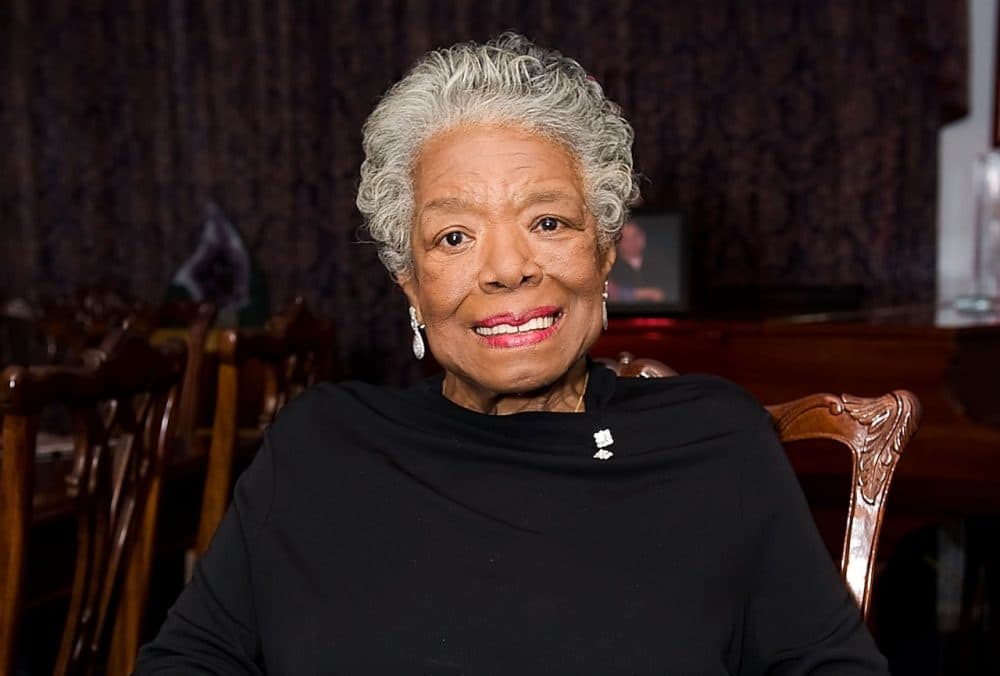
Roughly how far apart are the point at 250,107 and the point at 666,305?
2500 mm

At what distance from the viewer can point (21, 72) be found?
5.16 meters

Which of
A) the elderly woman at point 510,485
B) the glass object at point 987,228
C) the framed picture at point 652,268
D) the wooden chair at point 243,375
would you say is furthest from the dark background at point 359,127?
the elderly woman at point 510,485

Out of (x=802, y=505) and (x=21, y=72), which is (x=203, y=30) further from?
(x=802, y=505)

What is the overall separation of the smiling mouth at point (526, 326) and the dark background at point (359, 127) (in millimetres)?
2514

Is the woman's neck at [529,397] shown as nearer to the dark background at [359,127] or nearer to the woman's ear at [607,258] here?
the woman's ear at [607,258]

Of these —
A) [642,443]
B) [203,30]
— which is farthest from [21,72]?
[642,443]

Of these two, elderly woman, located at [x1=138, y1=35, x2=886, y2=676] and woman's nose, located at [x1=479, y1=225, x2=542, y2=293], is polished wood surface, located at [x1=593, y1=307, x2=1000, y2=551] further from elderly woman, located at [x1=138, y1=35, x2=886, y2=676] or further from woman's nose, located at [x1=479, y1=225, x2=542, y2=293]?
woman's nose, located at [x1=479, y1=225, x2=542, y2=293]

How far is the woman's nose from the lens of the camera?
4.14 feet

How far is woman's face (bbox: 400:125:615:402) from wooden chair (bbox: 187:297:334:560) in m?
0.61

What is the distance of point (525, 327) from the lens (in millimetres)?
1288

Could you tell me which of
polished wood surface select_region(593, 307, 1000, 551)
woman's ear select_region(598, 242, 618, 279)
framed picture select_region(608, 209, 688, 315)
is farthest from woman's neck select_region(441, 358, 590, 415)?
framed picture select_region(608, 209, 688, 315)

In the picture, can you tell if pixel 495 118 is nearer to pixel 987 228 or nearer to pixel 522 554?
pixel 522 554

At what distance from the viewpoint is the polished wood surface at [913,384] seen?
97.0 inches

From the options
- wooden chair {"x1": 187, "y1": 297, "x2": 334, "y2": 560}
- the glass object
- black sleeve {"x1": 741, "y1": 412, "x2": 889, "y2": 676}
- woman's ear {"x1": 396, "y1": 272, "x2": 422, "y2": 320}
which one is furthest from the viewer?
the glass object
